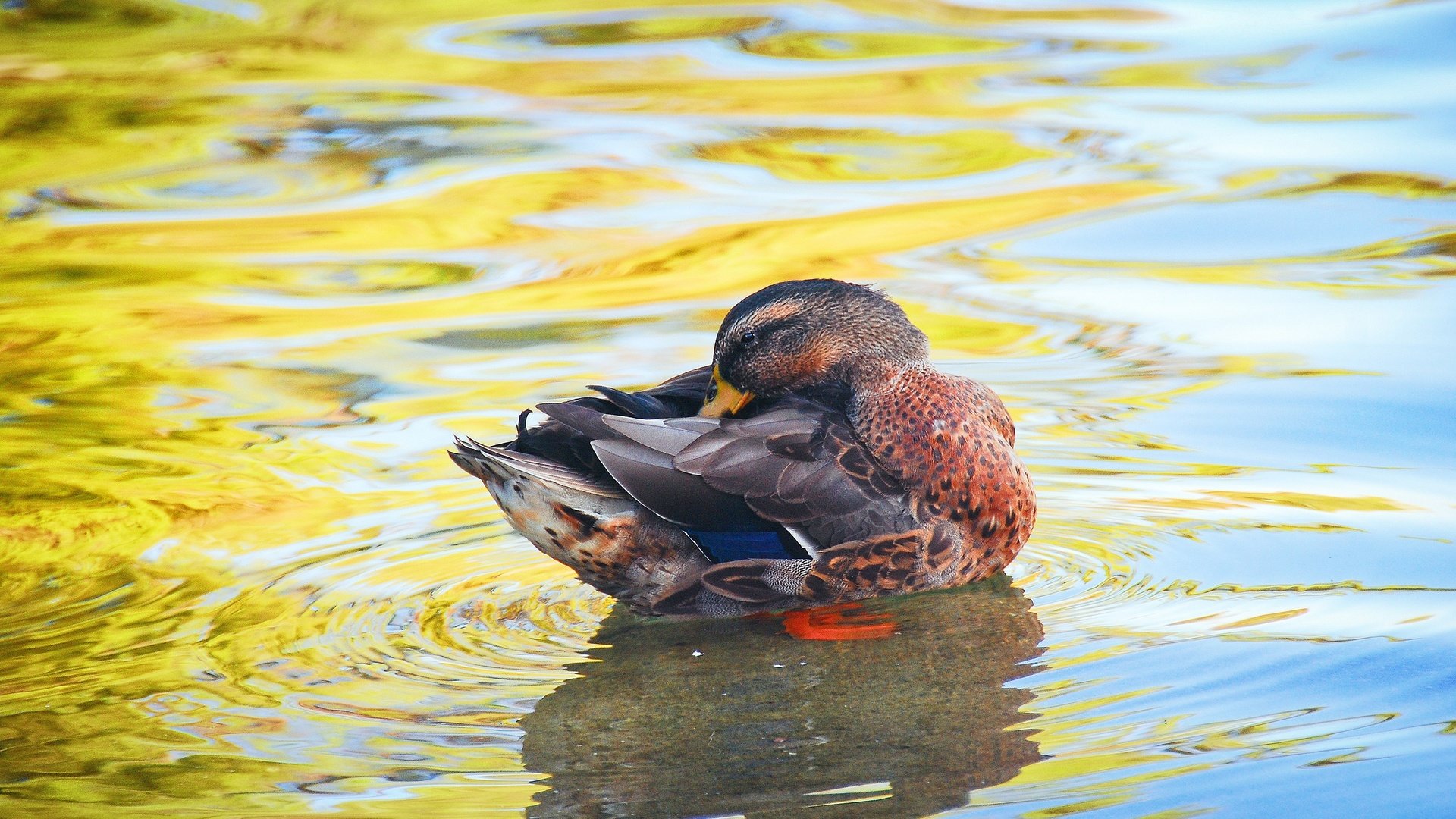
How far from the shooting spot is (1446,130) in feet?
30.4

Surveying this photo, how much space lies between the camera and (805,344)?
5051 millimetres

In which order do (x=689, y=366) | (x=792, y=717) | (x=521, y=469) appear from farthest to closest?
(x=689, y=366) < (x=521, y=469) < (x=792, y=717)

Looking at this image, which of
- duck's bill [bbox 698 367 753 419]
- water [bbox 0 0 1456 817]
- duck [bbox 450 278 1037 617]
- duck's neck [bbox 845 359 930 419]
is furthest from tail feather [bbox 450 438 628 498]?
duck's neck [bbox 845 359 930 419]

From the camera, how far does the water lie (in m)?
3.78

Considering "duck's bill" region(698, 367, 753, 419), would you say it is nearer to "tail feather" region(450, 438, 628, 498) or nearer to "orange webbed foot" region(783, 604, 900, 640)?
"tail feather" region(450, 438, 628, 498)

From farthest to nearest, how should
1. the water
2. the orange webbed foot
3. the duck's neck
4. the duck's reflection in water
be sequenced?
the duck's neck < the orange webbed foot < the water < the duck's reflection in water

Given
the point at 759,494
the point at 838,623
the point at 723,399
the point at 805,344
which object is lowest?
the point at 838,623

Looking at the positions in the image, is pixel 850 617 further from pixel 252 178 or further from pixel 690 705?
pixel 252 178

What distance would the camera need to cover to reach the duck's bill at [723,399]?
4969mm

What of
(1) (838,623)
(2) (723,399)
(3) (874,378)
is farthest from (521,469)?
(3) (874,378)

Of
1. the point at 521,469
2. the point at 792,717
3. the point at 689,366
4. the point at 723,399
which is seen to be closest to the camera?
the point at 792,717

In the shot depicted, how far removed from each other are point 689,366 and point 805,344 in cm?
178

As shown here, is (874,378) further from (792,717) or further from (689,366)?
(689,366)

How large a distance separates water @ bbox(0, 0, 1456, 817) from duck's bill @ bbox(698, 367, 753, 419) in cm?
64
